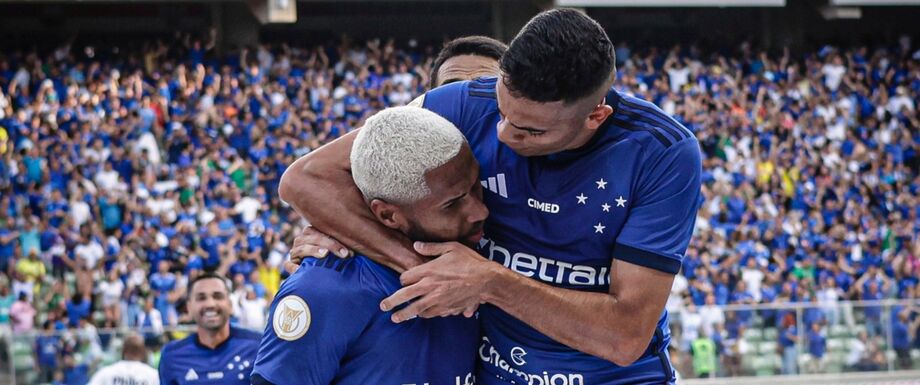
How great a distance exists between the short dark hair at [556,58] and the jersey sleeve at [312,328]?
2.15 feet

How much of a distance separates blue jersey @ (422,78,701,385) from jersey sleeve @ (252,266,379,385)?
61 cm

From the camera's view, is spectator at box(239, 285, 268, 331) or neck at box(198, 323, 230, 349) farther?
spectator at box(239, 285, 268, 331)

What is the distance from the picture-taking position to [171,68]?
20.3 meters

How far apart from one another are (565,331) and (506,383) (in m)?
0.44

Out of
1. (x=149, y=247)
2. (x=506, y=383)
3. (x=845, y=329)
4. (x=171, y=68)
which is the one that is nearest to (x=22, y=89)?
(x=171, y=68)

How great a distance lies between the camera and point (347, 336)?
269 cm

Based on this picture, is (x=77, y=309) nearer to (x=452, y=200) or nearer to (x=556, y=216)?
(x=556, y=216)

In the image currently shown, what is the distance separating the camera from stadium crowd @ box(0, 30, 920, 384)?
14.5m

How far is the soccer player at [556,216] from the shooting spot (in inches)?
112

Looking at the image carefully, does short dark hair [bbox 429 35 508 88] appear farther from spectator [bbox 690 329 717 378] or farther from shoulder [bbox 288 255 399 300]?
spectator [bbox 690 329 717 378]

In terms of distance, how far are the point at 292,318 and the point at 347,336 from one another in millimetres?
134

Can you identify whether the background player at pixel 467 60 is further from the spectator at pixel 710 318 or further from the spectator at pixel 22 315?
the spectator at pixel 22 315

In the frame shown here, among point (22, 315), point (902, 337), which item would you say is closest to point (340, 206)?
point (22, 315)

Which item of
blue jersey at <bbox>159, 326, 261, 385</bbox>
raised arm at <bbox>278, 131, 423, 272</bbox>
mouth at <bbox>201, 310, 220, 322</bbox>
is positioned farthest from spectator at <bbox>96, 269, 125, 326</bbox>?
raised arm at <bbox>278, 131, 423, 272</bbox>
